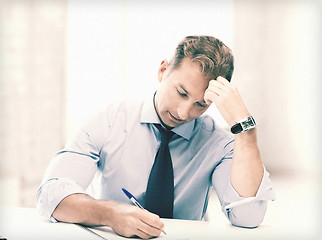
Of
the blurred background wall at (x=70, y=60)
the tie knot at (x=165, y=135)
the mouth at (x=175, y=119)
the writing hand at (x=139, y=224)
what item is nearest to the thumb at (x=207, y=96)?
the mouth at (x=175, y=119)

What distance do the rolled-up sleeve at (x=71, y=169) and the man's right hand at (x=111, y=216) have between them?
4cm

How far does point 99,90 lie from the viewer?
3.73 m

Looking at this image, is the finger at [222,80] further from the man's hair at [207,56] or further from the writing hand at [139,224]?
the writing hand at [139,224]

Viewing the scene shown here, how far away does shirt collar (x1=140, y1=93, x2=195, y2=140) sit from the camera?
1.55 metres

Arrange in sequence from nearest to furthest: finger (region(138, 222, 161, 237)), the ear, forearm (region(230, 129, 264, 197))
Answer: finger (region(138, 222, 161, 237)) < forearm (region(230, 129, 264, 197)) < the ear

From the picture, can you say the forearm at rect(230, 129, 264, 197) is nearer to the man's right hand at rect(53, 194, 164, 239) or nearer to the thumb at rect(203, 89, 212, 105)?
the thumb at rect(203, 89, 212, 105)

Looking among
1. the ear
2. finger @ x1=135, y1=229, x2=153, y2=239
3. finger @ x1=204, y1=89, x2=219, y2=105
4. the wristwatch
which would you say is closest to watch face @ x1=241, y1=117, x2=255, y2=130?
the wristwatch

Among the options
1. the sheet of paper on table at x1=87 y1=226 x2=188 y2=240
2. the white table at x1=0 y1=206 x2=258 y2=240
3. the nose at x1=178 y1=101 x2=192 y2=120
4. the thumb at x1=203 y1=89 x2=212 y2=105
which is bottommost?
the white table at x1=0 y1=206 x2=258 y2=240

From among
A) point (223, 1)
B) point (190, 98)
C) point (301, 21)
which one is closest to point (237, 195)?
point (190, 98)

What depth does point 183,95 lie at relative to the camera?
141 cm

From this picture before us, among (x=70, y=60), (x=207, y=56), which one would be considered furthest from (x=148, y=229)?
(x=70, y=60)

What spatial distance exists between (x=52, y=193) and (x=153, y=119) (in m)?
0.52

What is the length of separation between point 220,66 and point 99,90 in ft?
7.98

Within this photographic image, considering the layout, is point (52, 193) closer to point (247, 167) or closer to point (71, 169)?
point (71, 169)
